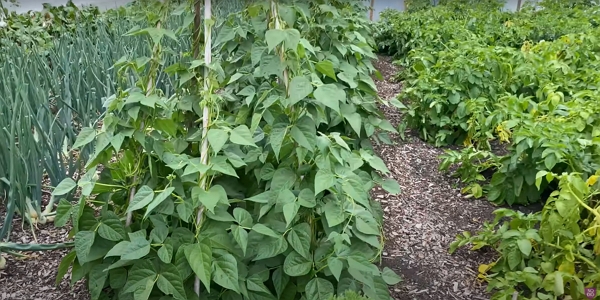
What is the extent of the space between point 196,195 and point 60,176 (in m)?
0.84

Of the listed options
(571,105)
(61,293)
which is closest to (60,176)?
(61,293)

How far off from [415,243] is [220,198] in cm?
114

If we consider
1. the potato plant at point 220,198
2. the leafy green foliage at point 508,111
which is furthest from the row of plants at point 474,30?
the potato plant at point 220,198

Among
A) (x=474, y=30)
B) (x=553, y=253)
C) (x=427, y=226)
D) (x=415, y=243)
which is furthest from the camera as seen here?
(x=474, y=30)

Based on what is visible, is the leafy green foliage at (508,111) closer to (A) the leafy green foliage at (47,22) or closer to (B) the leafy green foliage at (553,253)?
(B) the leafy green foliage at (553,253)

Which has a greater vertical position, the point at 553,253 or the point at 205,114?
the point at 205,114

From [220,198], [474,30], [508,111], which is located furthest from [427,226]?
[474,30]

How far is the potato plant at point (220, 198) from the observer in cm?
119

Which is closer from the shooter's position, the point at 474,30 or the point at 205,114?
the point at 205,114

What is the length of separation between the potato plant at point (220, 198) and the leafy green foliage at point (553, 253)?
467 millimetres

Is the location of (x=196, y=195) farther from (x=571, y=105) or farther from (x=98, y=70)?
(x=571, y=105)

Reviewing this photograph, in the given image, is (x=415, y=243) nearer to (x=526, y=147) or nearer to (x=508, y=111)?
(x=526, y=147)

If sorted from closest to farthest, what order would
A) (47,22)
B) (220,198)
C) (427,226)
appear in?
(220,198)
(427,226)
(47,22)

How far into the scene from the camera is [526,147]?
7.04 feet
